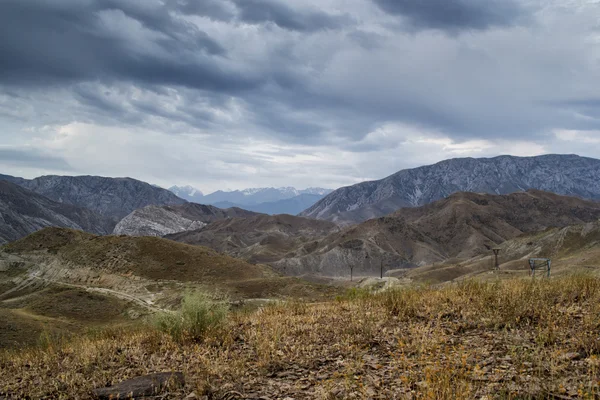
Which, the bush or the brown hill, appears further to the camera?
the brown hill

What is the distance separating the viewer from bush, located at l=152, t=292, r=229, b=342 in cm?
753

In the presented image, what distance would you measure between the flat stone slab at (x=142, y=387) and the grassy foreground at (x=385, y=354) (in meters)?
0.16

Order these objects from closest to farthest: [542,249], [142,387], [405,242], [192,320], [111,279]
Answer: [142,387], [192,320], [111,279], [542,249], [405,242]

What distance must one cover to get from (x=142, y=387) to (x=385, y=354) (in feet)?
11.7

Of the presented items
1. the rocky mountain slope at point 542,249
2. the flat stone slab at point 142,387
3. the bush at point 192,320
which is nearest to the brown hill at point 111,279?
the bush at point 192,320

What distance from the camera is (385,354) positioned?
5770 mm

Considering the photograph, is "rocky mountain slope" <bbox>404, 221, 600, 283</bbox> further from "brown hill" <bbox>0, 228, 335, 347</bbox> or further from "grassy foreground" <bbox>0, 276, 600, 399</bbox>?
"grassy foreground" <bbox>0, 276, 600, 399</bbox>

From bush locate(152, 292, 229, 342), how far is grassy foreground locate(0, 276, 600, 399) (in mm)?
193

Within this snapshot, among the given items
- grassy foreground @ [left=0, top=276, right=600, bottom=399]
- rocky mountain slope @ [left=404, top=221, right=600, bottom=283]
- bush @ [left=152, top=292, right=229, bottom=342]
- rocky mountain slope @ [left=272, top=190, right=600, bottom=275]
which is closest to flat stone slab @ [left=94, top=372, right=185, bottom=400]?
grassy foreground @ [left=0, top=276, right=600, bottom=399]

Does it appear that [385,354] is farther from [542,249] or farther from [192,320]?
[542,249]

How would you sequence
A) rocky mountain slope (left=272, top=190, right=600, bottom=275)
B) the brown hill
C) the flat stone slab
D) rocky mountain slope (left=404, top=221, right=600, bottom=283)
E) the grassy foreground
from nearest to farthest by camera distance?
the grassy foreground
the flat stone slab
the brown hill
rocky mountain slope (left=404, top=221, right=600, bottom=283)
rocky mountain slope (left=272, top=190, right=600, bottom=275)

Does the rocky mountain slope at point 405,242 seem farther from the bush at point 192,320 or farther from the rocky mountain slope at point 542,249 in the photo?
the bush at point 192,320

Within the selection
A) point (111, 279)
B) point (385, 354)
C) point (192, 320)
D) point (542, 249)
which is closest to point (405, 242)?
point (542, 249)

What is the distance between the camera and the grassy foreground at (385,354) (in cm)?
436
